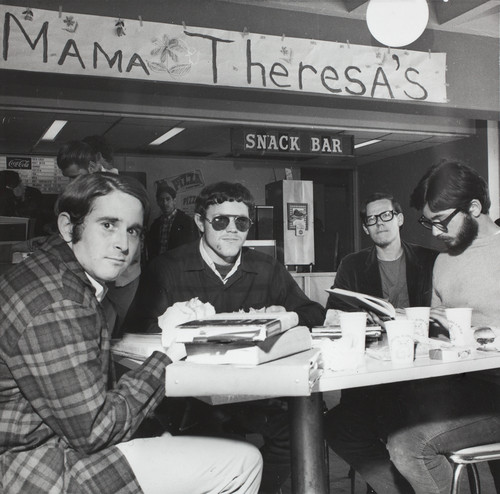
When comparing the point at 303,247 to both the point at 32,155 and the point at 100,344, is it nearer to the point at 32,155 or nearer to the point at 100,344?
the point at 32,155

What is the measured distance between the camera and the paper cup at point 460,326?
150cm

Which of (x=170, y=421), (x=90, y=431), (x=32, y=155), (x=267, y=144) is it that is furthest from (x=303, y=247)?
(x=90, y=431)

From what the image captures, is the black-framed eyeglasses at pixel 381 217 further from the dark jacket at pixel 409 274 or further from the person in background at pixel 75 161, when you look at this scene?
the person in background at pixel 75 161

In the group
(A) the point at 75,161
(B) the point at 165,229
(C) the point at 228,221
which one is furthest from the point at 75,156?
(B) the point at 165,229

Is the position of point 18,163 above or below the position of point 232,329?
above

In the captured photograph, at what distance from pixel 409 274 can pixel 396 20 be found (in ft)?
4.69

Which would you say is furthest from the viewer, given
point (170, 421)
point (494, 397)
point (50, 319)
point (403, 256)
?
point (403, 256)

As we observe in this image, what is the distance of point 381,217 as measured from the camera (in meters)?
2.98

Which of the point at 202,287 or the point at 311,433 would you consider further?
the point at 202,287

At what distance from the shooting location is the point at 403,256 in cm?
282

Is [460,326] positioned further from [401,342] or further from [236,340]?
[236,340]

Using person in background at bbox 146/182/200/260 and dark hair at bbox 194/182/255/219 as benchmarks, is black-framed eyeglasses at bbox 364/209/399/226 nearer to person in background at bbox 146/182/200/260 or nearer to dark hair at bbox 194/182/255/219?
dark hair at bbox 194/182/255/219

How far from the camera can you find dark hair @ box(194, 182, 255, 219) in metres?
2.47

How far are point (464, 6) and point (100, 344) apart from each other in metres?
3.20
